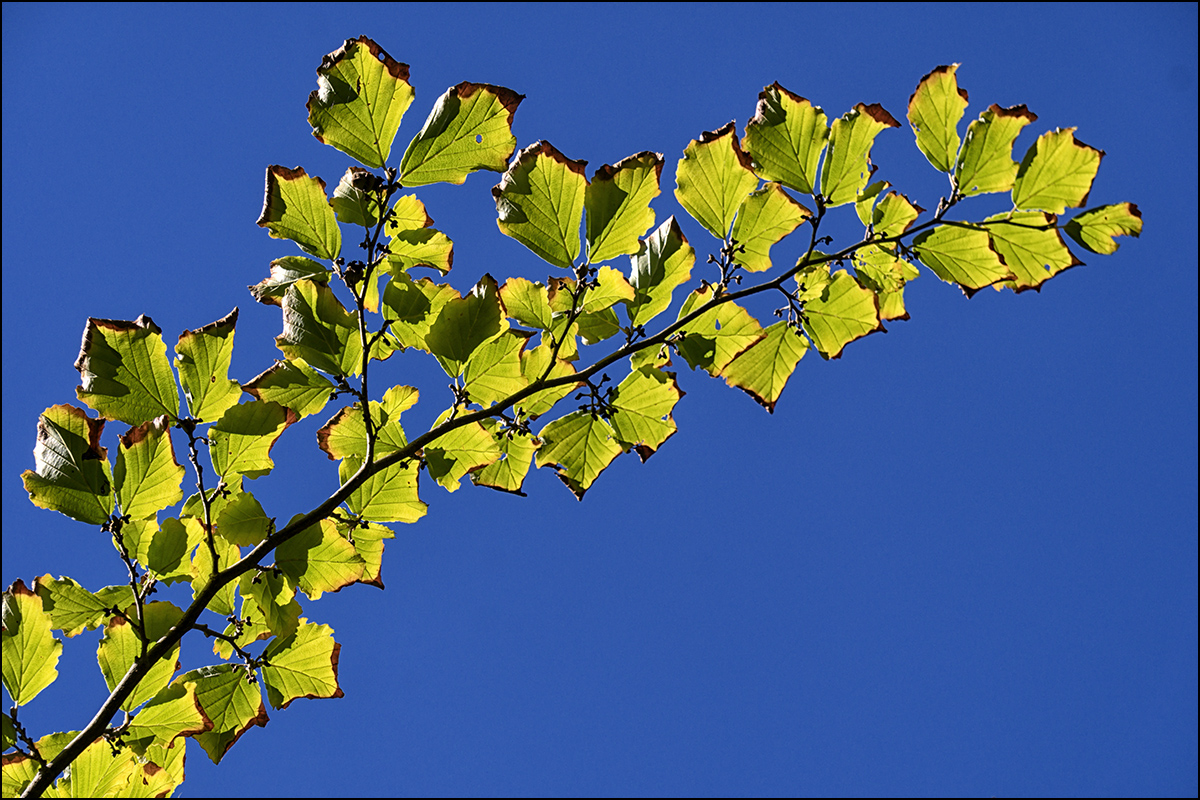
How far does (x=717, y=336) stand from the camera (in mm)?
1716

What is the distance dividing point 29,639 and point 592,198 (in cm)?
141

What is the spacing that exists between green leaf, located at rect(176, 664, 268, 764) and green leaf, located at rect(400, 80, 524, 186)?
43.2 inches

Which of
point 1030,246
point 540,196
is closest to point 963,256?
point 1030,246

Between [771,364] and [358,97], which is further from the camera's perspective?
[771,364]

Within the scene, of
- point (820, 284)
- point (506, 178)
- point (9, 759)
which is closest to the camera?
point (9, 759)

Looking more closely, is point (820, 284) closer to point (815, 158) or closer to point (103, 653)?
point (815, 158)

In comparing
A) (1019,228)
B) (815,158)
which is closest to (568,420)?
(815,158)

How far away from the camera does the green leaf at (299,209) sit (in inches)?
64.0

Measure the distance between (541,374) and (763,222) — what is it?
1.80ft

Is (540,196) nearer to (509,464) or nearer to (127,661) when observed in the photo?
(509,464)

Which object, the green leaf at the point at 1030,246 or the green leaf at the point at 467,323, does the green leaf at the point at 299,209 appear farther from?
the green leaf at the point at 1030,246

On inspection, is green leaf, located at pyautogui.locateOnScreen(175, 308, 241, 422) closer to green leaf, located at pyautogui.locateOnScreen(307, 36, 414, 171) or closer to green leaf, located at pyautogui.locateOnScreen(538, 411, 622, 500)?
green leaf, located at pyautogui.locateOnScreen(307, 36, 414, 171)

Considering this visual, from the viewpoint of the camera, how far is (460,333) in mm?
1622

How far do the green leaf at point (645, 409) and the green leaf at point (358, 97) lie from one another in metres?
0.69
